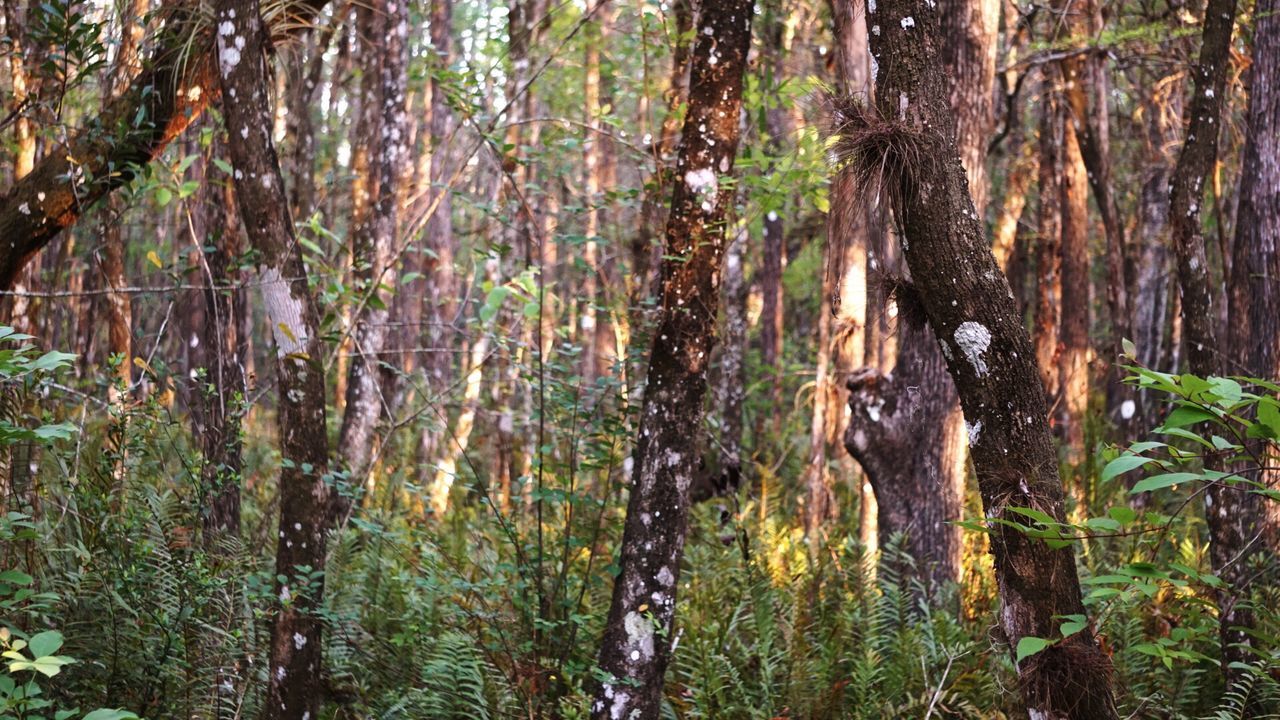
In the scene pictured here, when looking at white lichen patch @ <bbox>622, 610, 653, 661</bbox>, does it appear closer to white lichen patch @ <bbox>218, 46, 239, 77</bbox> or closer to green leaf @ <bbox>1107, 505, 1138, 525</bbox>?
green leaf @ <bbox>1107, 505, 1138, 525</bbox>

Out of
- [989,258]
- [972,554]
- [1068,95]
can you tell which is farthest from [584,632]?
[1068,95]

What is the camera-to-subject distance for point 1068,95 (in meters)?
11.9

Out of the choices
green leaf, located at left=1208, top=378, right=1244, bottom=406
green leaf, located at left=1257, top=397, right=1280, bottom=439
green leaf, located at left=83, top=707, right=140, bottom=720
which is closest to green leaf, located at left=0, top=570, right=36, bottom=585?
green leaf, located at left=83, top=707, right=140, bottom=720

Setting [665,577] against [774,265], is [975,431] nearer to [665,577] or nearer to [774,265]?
[665,577]

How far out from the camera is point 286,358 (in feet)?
15.5

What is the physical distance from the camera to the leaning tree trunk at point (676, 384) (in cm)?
476

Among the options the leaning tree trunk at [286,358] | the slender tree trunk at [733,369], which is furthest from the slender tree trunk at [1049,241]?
the leaning tree trunk at [286,358]

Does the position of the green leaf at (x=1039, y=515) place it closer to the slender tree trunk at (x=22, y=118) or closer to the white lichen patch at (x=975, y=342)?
the white lichen patch at (x=975, y=342)

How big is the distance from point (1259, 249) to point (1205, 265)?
0.30 metres

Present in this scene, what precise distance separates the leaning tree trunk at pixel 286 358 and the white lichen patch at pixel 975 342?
3005 mm

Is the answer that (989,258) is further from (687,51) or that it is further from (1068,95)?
(1068,95)

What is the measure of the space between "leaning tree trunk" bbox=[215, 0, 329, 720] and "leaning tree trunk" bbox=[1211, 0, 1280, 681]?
500 centimetres

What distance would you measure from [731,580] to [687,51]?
13.1 ft

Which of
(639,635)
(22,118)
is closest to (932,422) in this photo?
(639,635)
